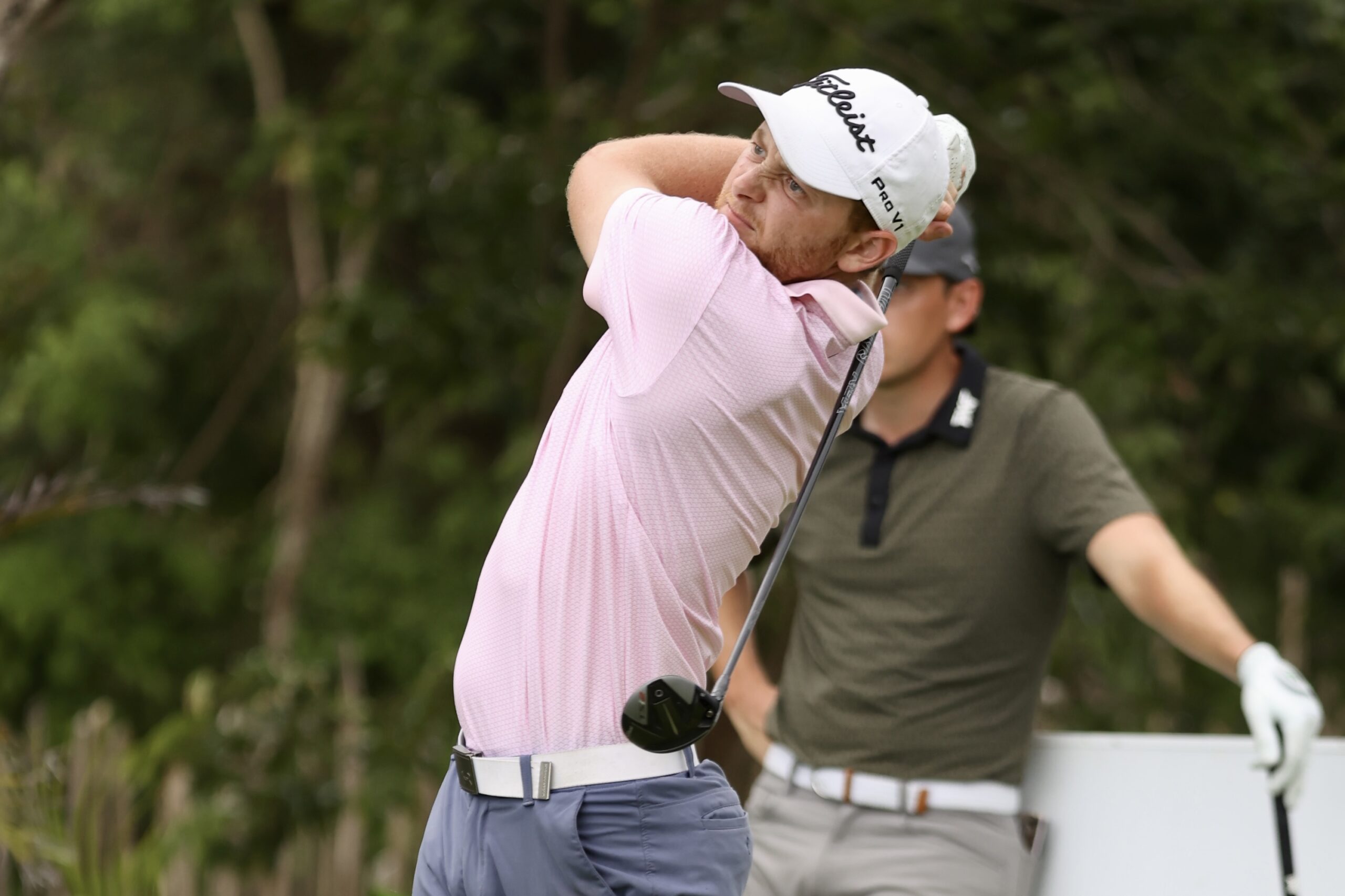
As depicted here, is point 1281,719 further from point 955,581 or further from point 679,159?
point 679,159

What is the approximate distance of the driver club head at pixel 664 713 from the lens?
180cm

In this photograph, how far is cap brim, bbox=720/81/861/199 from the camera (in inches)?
73.8

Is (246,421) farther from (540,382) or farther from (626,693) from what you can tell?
(626,693)

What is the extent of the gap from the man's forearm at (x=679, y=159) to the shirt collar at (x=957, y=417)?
3.22 feet

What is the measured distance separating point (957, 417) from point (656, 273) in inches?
51.9

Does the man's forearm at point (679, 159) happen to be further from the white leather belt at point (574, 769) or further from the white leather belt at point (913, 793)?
the white leather belt at point (913, 793)

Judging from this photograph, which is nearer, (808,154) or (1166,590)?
(808,154)

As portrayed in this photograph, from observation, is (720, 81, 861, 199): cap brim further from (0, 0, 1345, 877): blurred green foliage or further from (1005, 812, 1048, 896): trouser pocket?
(0, 0, 1345, 877): blurred green foliage

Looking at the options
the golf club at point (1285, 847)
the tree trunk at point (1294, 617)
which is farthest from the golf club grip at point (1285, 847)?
the tree trunk at point (1294, 617)

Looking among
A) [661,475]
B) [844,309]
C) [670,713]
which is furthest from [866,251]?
[670,713]

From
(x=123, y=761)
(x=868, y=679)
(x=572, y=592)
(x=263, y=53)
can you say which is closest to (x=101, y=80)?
(x=263, y=53)

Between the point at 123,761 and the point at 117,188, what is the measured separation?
4.46 meters

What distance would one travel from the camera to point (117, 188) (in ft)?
27.8

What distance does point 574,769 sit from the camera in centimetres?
192
